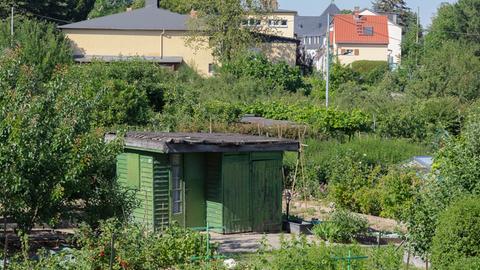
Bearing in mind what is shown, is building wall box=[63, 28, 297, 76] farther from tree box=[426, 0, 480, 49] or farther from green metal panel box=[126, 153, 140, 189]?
green metal panel box=[126, 153, 140, 189]

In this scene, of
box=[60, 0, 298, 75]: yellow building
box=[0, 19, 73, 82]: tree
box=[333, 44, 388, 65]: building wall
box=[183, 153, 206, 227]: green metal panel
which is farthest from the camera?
box=[333, 44, 388, 65]: building wall

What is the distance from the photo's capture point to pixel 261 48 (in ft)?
193

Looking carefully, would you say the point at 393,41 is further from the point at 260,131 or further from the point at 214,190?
the point at 214,190

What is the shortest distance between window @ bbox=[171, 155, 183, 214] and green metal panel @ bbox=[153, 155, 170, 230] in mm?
135

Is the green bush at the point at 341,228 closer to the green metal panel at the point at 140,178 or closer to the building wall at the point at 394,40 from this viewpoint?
the green metal panel at the point at 140,178

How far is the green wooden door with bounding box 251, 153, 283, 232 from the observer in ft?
67.4

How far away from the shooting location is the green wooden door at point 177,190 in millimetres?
19766

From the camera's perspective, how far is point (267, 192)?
20719 mm

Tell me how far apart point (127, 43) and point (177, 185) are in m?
36.6

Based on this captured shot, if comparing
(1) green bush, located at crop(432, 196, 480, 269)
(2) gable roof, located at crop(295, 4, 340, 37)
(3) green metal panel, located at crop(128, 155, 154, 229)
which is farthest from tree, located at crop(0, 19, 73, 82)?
(2) gable roof, located at crop(295, 4, 340, 37)

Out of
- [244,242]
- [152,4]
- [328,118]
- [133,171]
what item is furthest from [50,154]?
[152,4]

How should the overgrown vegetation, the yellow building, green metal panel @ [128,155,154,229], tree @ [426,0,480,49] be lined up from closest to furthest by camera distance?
the overgrown vegetation, green metal panel @ [128,155,154,229], the yellow building, tree @ [426,0,480,49]

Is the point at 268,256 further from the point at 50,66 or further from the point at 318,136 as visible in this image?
the point at 50,66

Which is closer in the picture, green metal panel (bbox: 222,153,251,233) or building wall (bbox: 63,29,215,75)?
green metal panel (bbox: 222,153,251,233)
